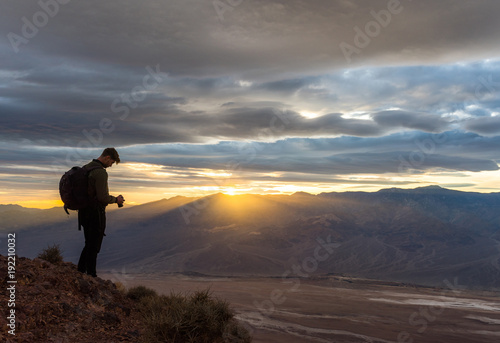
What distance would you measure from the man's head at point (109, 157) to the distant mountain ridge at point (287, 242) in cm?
8323

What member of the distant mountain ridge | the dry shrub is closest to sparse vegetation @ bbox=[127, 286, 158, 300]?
the dry shrub

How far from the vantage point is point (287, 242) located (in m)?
116

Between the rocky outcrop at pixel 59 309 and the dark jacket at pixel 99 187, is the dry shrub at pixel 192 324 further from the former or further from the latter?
the dark jacket at pixel 99 187

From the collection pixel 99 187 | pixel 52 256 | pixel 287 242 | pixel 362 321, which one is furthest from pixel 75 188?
pixel 287 242

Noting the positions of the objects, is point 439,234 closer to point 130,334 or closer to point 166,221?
point 166,221

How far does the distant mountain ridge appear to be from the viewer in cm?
9444

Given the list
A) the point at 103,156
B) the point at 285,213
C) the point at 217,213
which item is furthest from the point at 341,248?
the point at 103,156

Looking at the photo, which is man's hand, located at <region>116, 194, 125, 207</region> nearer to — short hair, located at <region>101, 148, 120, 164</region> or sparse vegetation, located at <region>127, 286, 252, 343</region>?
short hair, located at <region>101, 148, 120, 164</region>

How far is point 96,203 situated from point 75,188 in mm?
404

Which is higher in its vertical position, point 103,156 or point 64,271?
point 103,156

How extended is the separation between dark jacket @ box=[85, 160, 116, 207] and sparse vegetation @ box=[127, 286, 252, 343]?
1871 millimetres

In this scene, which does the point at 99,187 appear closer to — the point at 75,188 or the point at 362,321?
the point at 75,188

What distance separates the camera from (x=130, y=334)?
5492mm

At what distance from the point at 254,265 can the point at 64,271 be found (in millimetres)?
89747
